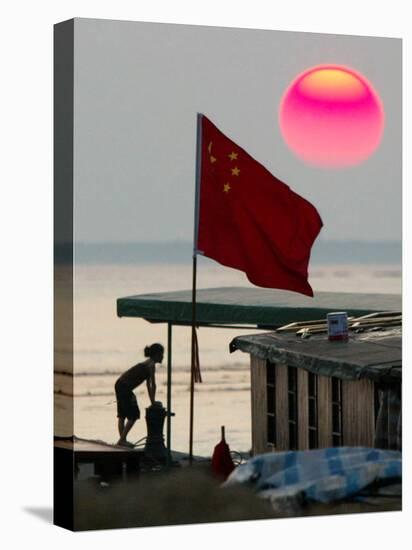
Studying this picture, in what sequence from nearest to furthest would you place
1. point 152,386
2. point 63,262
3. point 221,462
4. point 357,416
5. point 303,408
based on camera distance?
1. point 63,262
2. point 152,386
3. point 221,462
4. point 357,416
5. point 303,408

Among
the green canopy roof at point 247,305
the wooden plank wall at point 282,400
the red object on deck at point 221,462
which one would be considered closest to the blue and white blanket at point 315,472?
the red object on deck at point 221,462

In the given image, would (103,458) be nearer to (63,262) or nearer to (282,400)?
(63,262)

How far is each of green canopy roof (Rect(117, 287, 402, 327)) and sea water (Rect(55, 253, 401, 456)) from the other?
0.19 feet

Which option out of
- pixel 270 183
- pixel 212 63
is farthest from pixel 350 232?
pixel 212 63

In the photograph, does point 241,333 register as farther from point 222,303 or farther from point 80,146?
point 80,146

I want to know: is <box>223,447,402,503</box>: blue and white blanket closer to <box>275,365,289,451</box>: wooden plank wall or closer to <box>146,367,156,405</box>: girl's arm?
<box>275,365,289,451</box>: wooden plank wall

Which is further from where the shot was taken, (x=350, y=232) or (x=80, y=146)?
(x=350, y=232)

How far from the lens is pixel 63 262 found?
13.4 m

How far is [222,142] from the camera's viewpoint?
1371 cm

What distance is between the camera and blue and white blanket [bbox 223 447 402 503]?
1377 centimetres

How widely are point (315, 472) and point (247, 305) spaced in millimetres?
1345

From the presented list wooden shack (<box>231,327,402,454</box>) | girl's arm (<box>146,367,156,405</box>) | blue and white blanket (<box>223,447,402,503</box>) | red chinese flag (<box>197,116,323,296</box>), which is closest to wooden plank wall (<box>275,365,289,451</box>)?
wooden shack (<box>231,327,402,454</box>)

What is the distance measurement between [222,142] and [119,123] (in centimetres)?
84

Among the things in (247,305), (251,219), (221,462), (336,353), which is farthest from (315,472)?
(251,219)
